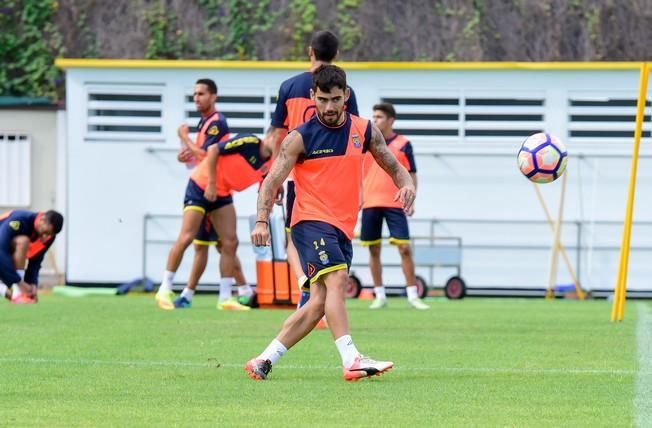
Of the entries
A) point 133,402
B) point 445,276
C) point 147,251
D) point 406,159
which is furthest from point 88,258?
point 133,402

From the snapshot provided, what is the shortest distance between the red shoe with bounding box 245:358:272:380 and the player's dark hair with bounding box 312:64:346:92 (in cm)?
161

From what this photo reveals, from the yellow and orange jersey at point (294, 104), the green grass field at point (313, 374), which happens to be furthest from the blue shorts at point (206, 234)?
the yellow and orange jersey at point (294, 104)

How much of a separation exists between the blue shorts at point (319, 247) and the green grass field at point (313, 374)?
0.64 m

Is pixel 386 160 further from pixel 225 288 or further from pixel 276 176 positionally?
pixel 225 288

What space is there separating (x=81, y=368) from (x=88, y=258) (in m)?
15.1

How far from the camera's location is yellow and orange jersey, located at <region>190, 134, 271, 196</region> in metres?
15.8

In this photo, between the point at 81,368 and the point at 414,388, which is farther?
the point at 81,368

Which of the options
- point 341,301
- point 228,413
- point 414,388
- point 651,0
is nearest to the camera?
point 228,413

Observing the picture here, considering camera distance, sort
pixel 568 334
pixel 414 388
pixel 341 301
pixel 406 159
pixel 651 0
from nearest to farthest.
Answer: pixel 414 388 → pixel 341 301 → pixel 568 334 → pixel 406 159 → pixel 651 0

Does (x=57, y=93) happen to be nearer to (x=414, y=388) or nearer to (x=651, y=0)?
(x=651, y=0)

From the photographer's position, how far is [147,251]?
24.2 meters

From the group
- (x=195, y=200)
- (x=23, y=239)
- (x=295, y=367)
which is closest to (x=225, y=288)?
(x=195, y=200)

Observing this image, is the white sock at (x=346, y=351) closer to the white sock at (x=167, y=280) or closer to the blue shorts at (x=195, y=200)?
the blue shorts at (x=195, y=200)

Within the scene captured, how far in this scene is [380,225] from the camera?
56.7 feet
